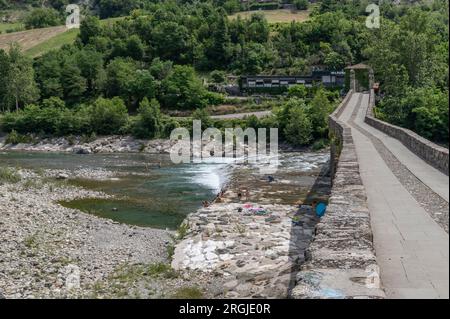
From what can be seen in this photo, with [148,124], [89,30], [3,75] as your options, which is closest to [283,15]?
[89,30]

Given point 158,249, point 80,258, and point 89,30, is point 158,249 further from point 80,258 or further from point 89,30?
point 89,30

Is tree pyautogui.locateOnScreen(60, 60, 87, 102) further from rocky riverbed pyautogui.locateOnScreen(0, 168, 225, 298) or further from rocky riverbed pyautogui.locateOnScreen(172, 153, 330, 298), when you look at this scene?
rocky riverbed pyautogui.locateOnScreen(0, 168, 225, 298)

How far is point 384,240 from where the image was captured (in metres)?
6.73

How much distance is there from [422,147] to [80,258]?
38.5 feet

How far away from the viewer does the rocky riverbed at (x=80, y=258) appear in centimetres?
1399

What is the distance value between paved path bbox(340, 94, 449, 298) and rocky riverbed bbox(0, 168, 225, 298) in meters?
5.65

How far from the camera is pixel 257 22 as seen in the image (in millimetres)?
91812

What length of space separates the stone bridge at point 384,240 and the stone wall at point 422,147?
64 millimetres

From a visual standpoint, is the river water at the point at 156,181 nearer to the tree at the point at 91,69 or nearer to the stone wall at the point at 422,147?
the stone wall at the point at 422,147

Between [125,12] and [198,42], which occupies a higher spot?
[125,12]

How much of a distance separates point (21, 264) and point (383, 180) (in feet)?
39.2

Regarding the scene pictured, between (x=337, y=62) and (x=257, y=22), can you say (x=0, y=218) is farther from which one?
(x=257, y=22)

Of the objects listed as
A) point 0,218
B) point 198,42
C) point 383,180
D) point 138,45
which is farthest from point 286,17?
→ point 383,180
